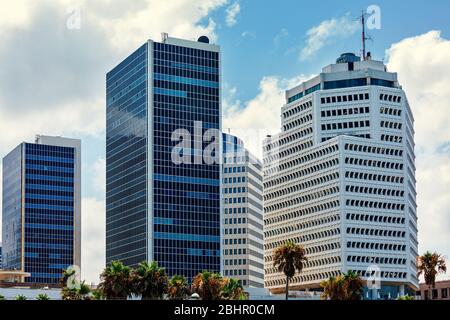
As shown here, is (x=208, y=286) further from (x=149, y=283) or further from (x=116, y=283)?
(x=116, y=283)

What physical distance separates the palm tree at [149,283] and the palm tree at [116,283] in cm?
168

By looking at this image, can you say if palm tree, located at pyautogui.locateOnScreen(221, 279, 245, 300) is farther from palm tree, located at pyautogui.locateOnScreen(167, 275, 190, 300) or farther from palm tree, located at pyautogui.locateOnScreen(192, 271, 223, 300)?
palm tree, located at pyautogui.locateOnScreen(167, 275, 190, 300)

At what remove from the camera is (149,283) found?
172250 mm

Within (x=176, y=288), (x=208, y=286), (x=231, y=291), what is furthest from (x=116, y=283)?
(x=231, y=291)

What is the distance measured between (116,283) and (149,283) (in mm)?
6384

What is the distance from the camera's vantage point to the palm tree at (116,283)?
554 feet

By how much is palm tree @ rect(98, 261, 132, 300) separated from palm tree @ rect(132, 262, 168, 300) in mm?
1676

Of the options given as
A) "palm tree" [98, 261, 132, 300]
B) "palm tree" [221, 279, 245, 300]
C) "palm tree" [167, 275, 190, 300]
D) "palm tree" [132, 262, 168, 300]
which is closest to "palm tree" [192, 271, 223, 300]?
"palm tree" [221, 279, 245, 300]

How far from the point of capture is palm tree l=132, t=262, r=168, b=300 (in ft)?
563
